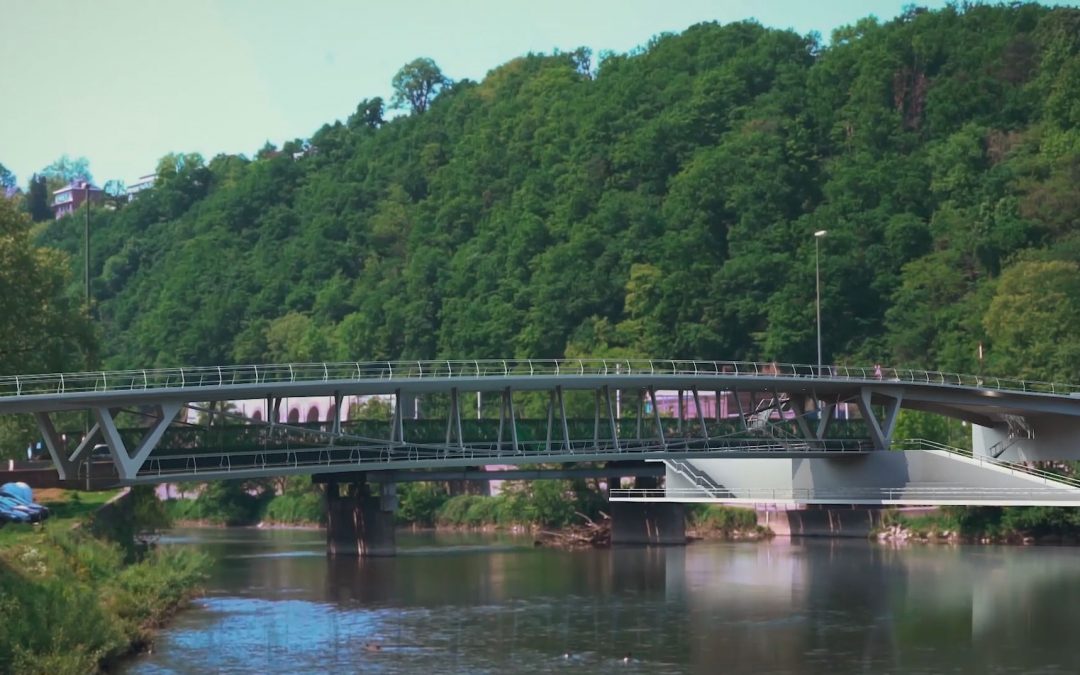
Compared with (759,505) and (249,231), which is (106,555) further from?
(249,231)

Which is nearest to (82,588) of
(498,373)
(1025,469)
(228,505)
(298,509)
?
(1025,469)

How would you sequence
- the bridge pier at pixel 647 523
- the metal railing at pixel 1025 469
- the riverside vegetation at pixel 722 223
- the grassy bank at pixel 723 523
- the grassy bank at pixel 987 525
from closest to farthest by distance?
the metal railing at pixel 1025 469
the grassy bank at pixel 987 525
the bridge pier at pixel 647 523
the grassy bank at pixel 723 523
the riverside vegetation at pixel 722 223

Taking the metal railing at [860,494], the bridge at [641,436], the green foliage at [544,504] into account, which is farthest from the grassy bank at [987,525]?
the green foliage at [544,504]

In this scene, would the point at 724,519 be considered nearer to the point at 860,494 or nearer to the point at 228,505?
the point at 860,494

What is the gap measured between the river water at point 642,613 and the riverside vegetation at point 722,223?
29136 mm

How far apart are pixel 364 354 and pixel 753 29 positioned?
5019 cm

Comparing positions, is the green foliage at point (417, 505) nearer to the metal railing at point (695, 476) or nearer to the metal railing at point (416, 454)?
the metal railing at point (695, 476)

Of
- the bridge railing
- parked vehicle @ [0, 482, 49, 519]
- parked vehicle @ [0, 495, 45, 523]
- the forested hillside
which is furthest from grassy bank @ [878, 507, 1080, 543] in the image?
parked vehicle @ [0, 495, 45, 523]

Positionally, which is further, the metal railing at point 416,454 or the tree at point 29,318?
the tree at point 29,318

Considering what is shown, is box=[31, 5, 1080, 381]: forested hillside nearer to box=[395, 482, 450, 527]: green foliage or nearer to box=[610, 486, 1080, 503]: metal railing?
box=[610, 486, 1080, 503]: metal railing

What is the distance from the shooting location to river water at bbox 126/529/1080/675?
50.0 m

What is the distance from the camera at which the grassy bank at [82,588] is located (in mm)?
41875

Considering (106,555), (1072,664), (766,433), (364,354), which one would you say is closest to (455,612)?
(106,555)

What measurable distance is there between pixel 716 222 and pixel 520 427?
55.2 m
